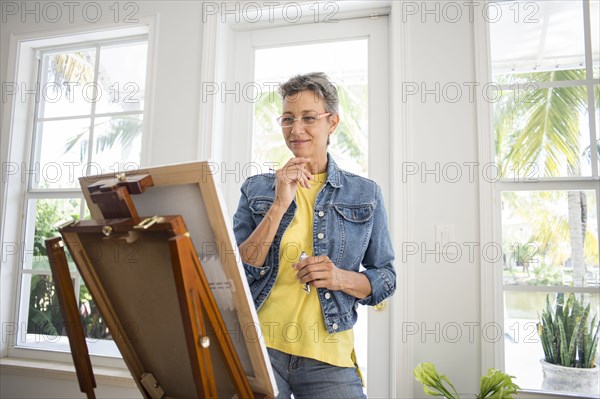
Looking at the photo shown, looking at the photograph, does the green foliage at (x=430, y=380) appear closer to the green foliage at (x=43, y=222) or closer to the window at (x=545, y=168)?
the window at (x=545, y=168)

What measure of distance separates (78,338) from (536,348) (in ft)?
6.20

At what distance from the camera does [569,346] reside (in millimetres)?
1781

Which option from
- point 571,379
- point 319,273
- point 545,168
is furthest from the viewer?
point 545,168

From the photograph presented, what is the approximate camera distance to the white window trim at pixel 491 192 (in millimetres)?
1807

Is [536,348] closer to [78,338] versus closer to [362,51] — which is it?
[362,51]

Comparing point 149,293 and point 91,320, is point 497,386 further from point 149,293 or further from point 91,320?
point 91,320

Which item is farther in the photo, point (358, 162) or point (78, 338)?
point (358, 162)

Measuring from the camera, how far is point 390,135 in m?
2.12

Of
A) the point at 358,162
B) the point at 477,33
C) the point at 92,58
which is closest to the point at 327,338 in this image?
the point at 358,162

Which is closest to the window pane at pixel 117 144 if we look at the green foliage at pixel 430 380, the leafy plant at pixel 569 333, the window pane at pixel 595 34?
the green foliage at pixel 430 380

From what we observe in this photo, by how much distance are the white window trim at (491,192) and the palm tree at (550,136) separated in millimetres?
45

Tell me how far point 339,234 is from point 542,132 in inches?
51.3

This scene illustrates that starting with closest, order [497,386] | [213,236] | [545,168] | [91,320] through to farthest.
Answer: [213,236] → [497,386] → [545,168] → [91,320]

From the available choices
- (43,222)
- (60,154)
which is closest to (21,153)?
(60,154)
